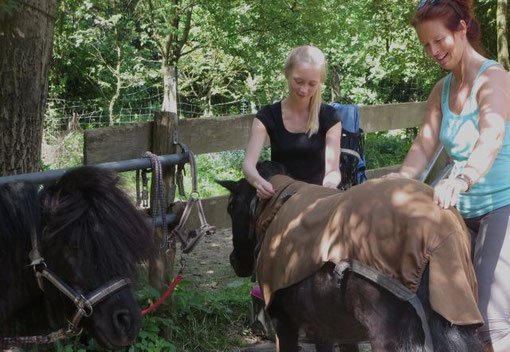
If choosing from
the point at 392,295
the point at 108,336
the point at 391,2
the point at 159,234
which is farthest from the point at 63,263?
the point at 391,2

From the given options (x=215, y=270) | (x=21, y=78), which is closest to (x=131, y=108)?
(x=215, y=270)

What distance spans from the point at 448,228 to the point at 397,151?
1183 cm

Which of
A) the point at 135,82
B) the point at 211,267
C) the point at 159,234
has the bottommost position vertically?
the point at 211,267

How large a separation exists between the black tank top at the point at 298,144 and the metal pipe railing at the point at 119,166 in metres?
0.67

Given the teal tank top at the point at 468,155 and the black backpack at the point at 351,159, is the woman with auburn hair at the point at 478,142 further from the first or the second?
the black backpack at the point at 351,159

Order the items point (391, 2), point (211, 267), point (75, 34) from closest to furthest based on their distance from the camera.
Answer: point (211, 267) < point (391, 2) < point (75, 34)

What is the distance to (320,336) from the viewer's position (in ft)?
10.3

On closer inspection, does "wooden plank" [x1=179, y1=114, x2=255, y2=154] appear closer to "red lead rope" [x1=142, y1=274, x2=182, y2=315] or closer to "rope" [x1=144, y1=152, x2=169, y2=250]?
"rope" [x1=144, y1=152, x2=169, y2=250]

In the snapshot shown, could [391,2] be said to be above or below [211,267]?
above

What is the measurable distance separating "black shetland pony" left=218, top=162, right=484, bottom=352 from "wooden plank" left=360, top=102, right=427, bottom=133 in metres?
4.57

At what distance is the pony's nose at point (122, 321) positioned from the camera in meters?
2.49

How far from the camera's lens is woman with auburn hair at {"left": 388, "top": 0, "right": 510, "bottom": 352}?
249cm

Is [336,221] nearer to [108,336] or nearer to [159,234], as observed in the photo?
[108,336]

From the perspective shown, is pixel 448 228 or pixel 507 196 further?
pixel 507 196
